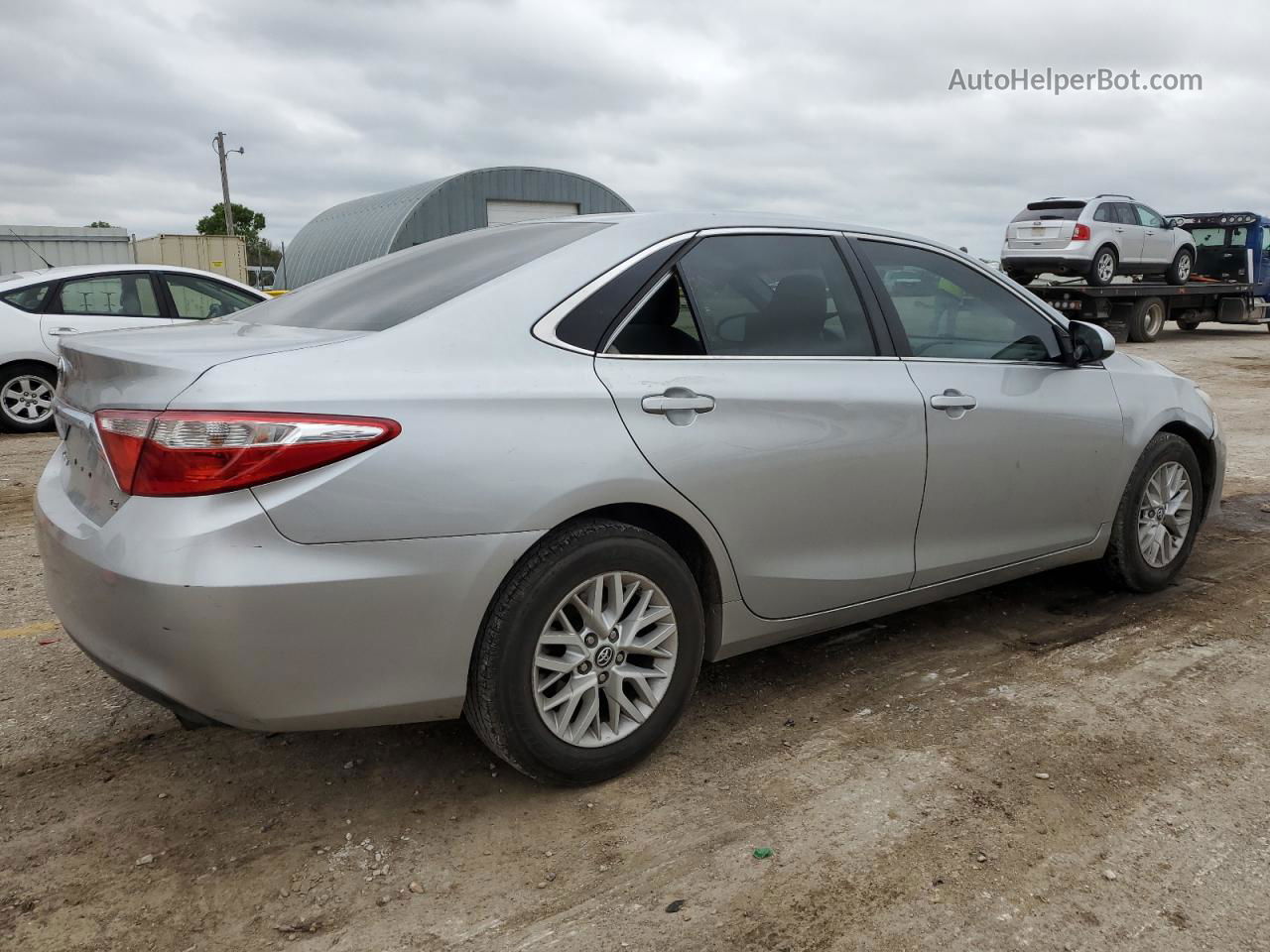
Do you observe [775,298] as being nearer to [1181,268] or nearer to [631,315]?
[631,315]

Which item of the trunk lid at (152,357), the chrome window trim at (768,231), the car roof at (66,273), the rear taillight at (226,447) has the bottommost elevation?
the rear taillight at (226,447)

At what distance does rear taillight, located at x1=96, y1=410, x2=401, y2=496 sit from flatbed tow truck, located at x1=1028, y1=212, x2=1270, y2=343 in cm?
1977

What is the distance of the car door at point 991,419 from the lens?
356cm

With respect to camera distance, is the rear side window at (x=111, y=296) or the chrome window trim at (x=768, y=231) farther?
the rear side window at (x=111, y=296)

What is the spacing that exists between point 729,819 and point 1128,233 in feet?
67.4

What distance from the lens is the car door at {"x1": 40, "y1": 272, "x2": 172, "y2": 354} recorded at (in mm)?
9258

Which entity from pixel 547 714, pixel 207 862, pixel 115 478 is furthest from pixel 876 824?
pixel 115 478

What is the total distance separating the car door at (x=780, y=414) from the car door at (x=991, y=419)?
13 centimetres

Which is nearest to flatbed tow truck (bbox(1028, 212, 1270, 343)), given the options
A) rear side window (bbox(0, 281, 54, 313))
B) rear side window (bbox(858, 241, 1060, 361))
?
rear side window (bbox(0, 281, 54, 313))

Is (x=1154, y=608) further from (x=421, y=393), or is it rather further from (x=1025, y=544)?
(x=421, y=393)

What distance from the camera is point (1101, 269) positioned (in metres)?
19.9

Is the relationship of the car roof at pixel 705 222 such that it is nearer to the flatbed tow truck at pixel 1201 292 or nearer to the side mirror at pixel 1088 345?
the side mirror at pixel 1088 345

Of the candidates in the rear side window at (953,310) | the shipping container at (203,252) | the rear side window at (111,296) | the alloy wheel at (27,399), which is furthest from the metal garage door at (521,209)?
the rear side window at (953,310)

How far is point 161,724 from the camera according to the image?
3.30 m
